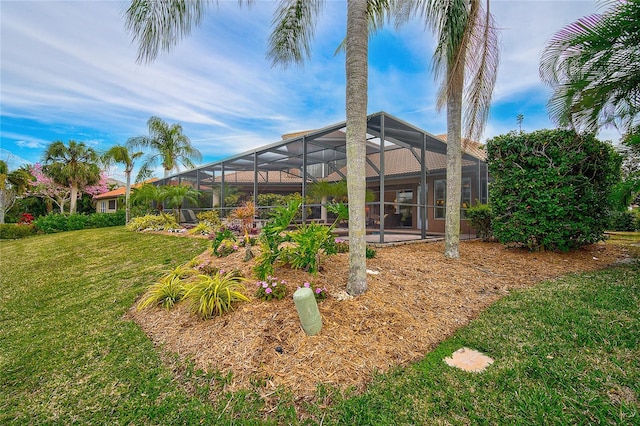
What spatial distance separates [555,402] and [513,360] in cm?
52

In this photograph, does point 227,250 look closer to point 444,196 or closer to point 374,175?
point 374,175

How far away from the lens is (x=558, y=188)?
245 inches

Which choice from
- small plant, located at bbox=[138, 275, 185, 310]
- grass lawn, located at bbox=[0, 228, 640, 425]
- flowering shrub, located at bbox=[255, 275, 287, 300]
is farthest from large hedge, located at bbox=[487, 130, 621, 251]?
small plant, located at bbox=[138, 275, 185, 310]

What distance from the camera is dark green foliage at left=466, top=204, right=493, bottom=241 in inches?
Answer: 339

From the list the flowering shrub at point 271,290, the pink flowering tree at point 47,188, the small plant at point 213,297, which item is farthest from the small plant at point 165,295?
the pink flowering tree at point 47,188

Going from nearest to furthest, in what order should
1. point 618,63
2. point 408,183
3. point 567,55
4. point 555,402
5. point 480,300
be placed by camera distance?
point 555,402 → point 480,300 → point 618,63 → point 567,55 → point 408,183

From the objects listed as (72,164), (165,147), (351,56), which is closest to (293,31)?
(351,56)

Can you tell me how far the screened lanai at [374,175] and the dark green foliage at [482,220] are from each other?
1.38 meters

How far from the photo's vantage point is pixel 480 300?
151 inches

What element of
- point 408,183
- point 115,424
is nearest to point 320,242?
point 115,424

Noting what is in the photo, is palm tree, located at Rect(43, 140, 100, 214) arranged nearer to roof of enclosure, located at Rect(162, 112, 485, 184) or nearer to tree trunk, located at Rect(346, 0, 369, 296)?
roof of enclosure, located at Rect(162, 112, 485, 184)

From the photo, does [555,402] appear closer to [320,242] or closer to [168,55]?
[320,242]

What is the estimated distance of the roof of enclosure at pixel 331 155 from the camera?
768 centimetres

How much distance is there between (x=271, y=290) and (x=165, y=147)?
2146 cm
